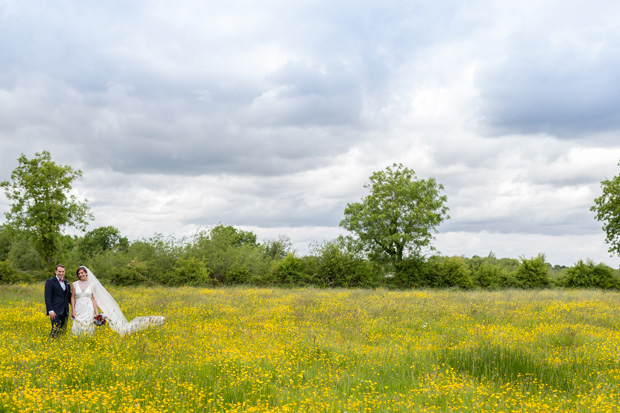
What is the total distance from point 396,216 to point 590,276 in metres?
17.1

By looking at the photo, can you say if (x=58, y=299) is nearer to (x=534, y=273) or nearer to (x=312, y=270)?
(x=312, y=270)

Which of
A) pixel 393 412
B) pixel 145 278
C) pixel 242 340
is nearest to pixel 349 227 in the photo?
pixel 145 278

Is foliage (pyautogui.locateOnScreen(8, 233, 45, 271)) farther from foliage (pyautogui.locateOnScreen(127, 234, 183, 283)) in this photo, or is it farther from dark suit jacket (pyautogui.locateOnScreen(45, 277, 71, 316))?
dark suit jacket (pyautogui.locateOnScreen(45, 277, 71, 316))

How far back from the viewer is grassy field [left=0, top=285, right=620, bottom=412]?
674 cm

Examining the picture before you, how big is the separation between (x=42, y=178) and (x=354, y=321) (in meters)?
26.2

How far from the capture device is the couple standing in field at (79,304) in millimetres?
11195

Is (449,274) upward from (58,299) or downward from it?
upward

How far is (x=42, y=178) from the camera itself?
1192 inches

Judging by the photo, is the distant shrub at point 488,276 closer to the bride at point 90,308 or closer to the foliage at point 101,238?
the bride at point 90,308

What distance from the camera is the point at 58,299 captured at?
11.5 metres

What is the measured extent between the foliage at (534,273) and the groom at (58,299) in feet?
122

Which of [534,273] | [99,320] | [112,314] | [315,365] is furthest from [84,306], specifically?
[534,273]

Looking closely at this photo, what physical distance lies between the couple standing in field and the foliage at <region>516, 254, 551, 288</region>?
35861mm

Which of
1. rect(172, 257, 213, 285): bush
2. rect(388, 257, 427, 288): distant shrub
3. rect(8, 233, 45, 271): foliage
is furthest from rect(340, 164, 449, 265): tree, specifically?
rect(8, 233, 45, 271): foliage
